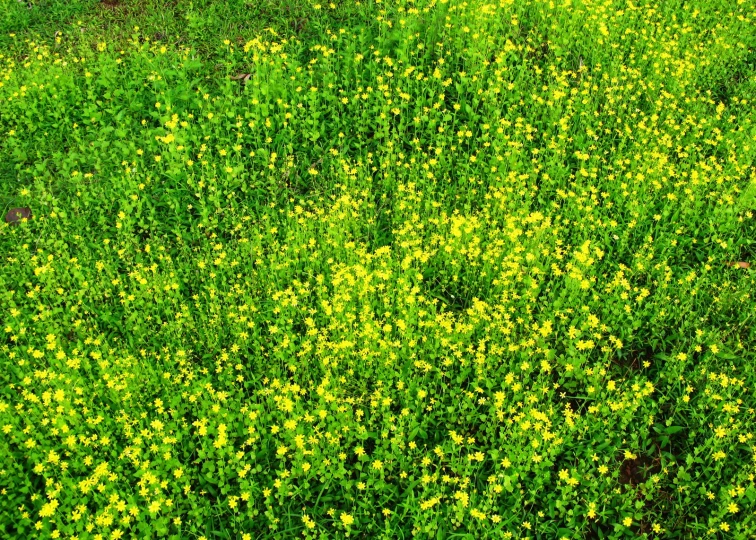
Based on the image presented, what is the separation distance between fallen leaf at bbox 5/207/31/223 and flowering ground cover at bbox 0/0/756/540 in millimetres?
68

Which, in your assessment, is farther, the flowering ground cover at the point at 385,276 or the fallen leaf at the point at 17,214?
the fallen leaf at the point at 17,214

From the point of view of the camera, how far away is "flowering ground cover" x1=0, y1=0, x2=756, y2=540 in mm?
3615

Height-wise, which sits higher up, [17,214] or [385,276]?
[17,214]

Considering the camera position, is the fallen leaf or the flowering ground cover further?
the fallen leaf

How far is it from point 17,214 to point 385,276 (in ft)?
12.1

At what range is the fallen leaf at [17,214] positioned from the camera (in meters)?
5.55

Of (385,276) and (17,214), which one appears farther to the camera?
(17,214)

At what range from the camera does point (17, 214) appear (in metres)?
5.57

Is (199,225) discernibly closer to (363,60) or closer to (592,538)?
(363,60)

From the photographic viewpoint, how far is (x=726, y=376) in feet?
13.1

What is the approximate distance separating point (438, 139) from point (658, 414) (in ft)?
10.9

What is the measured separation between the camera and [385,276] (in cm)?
465

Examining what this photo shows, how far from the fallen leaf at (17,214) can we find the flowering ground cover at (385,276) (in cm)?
7

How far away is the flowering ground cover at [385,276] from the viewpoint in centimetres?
362
